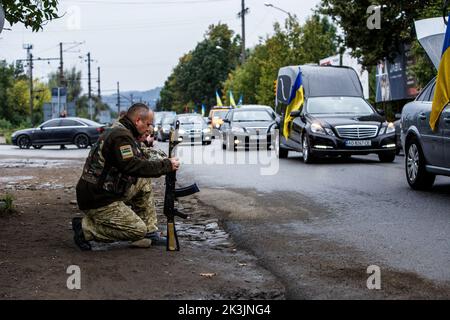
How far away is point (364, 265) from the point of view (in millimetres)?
6793

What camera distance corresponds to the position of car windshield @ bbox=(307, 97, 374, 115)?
67.2 feet

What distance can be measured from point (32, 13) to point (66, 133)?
93.0 ft

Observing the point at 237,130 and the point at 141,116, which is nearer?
the point at 141,116

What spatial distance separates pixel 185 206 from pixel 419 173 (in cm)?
369

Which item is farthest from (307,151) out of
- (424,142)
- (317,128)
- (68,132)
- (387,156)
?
(68,132)

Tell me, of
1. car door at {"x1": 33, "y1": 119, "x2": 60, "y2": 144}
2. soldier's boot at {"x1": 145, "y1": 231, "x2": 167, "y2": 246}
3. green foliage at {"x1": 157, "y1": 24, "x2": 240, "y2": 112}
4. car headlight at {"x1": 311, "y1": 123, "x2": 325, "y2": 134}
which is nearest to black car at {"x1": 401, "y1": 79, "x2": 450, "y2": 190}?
soldier's boot at {"x1": 145, "y1": 231, "x2": 167, "y2": 246}

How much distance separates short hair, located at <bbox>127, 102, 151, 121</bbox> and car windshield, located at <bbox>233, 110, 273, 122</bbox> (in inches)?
889

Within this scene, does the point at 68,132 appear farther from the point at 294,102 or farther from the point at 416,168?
the point at 416,168

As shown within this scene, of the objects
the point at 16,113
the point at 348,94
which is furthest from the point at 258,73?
the point at 348,94

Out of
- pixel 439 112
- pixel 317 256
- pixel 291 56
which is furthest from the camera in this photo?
pixel 291 56

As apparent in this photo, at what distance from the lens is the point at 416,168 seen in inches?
500

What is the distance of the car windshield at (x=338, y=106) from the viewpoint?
67.2ft

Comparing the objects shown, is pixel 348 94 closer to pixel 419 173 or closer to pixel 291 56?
pixel 419 173

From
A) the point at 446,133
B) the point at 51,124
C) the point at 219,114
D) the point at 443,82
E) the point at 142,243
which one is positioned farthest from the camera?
the point at 219,114
